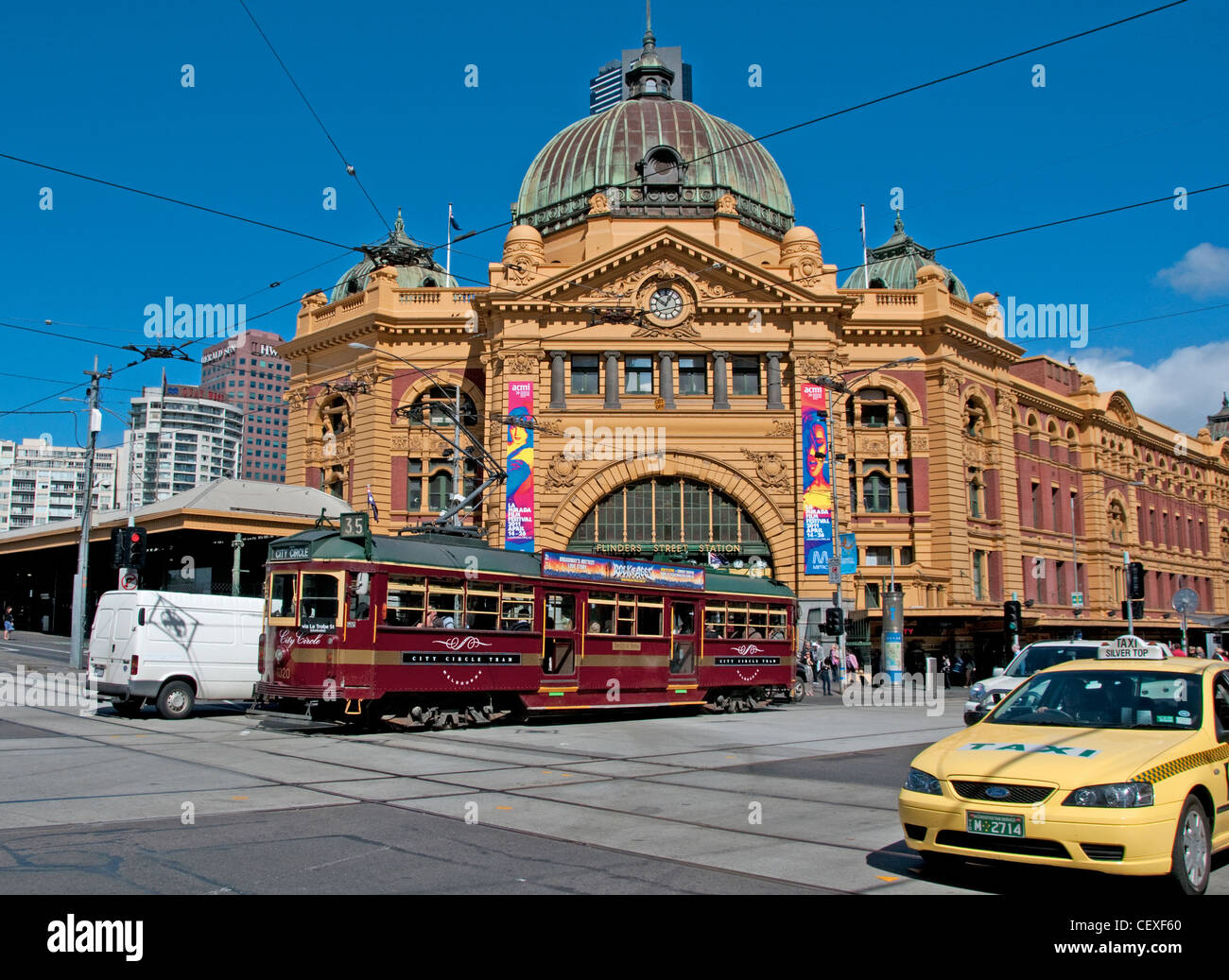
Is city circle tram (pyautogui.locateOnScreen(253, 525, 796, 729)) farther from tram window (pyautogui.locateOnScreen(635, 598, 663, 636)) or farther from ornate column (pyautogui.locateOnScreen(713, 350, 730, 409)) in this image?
ornate column (pyautogui.locateOnScreen(713, 350, 730, 409))

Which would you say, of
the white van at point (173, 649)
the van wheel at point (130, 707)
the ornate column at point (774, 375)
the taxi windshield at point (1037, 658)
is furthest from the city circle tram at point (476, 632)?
the ornate column at point (774, 375)

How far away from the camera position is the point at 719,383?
42.7m

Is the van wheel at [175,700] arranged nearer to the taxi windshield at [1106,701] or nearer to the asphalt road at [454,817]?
the asphalt road at [454,817]

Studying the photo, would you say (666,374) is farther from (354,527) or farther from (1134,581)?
(354,527)

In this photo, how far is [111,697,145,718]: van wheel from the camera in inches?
799

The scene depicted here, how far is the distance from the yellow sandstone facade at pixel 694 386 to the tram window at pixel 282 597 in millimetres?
19399

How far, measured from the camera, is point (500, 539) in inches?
1636

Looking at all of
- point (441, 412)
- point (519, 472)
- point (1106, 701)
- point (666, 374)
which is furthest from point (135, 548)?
point (666, 374)

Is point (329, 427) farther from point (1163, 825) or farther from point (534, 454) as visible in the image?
point (1163, 825)

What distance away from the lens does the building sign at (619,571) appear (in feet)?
71.7

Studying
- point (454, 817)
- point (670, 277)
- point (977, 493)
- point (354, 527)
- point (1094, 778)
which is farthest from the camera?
point (977, 493)

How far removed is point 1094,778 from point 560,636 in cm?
1551

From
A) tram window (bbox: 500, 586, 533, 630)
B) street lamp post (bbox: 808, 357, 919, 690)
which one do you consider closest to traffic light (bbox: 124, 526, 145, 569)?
tram window (bbox: 500, 586, 533, 630)
